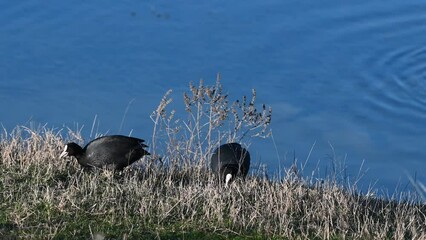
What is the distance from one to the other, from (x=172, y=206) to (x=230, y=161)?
1.83m

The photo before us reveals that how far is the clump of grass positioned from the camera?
9.19m

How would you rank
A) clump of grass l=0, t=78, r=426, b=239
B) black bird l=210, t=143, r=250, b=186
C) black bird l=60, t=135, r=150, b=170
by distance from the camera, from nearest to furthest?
clump of grass l=0, t=78, r=426, b=239 < black bird l=60, t=135, r=150, b=170 < black bird l=210, t=143, r=250, b=186

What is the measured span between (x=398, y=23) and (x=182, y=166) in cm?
844

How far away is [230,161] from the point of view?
11.3 m

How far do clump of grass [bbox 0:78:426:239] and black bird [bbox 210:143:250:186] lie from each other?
0.44 feet

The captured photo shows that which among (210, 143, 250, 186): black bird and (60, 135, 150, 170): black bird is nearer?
(60, 135, 150, 170): black bird

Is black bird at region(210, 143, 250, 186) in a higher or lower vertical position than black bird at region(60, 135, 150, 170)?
higher

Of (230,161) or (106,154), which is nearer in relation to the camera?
(106,154)

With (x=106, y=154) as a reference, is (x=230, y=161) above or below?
above

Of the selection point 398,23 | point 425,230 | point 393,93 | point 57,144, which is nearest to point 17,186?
point 57,144

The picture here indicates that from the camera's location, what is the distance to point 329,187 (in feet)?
35.5

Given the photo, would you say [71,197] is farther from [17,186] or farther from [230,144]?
[230,144]

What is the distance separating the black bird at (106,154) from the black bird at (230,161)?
72 centimetres

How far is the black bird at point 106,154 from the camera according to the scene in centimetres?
1086
